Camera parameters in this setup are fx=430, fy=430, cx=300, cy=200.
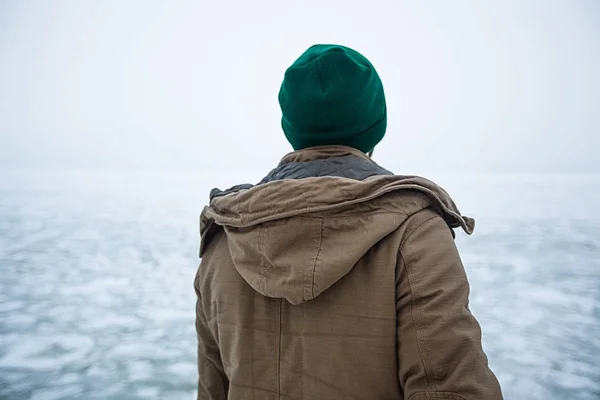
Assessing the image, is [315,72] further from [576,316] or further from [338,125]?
[576,316]

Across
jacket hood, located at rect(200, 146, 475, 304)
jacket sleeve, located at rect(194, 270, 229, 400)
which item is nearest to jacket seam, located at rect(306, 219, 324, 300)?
jacket hood, located at rect(200, 146, 475, 304)

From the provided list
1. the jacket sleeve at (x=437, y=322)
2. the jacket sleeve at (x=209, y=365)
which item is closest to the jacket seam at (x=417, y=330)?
the jacket sleeve at (x=437, y=322)

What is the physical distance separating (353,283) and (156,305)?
305 centimetres

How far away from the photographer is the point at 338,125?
65 cm

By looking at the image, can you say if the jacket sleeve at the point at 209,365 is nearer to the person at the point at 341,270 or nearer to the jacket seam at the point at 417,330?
the person at the point at 341,270

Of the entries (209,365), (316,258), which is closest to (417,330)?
(316,258)

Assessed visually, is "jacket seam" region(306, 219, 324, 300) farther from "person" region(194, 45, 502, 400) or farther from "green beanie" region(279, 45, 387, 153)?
"green beanie" region(279, 45, 387, 153)

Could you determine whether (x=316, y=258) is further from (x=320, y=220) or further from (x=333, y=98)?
(x=333, y=98)

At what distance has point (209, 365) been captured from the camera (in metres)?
0.83

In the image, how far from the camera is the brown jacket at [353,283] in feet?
1.70

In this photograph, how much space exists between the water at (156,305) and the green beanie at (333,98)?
6.31ft

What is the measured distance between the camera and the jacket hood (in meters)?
0.52

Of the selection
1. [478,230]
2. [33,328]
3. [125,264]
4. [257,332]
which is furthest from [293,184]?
Answer: [478,230]

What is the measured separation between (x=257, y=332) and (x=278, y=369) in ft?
0.20
